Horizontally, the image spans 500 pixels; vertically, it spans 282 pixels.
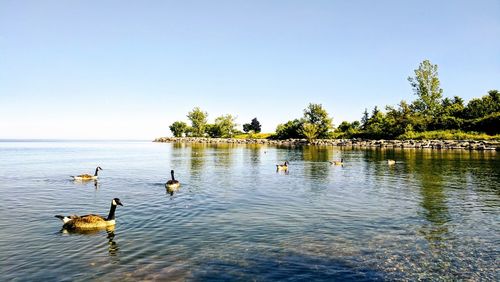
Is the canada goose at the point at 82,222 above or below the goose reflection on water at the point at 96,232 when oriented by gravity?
Result: above

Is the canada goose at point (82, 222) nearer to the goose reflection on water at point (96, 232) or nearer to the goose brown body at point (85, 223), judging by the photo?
the goose brown body at point (85, 223)

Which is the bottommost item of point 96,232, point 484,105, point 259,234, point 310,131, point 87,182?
point 259,234

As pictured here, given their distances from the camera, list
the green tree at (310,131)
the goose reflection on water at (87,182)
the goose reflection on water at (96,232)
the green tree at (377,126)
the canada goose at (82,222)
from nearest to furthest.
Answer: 1. the goose reflection on water at (96,232)
2. the canada goose at (82,222)
3. the goose reflection on water at (87,182)
4. the green tree at (377,126)
5. the green tree at (310,131)

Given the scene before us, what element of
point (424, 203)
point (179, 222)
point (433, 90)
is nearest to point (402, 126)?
point (433, 90)

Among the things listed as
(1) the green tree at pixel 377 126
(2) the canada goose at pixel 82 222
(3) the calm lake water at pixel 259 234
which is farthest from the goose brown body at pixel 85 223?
(1) the green tree at pixel 377 126

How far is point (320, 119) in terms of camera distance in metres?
170

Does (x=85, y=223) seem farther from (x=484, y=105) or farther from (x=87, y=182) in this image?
(x=484, y=105)

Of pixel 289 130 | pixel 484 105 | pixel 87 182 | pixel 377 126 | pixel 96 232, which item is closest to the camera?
pixel 96 232

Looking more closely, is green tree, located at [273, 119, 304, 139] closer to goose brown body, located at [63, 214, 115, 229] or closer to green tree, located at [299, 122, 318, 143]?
green tree, located at [299, 122, 318, 143]

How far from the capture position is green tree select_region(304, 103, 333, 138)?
169 metres

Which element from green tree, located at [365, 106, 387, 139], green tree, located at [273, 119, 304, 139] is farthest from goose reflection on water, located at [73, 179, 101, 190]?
green tree, located at [273, 119, 304, 139]

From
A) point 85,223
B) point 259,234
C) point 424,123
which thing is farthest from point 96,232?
point 424,123

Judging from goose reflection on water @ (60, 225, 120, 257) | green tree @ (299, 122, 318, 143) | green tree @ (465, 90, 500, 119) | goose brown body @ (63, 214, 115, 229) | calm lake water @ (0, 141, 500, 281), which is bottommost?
calm lake water @ (0, 141, 500, 281)

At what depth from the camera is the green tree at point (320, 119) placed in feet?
555
